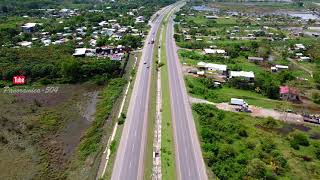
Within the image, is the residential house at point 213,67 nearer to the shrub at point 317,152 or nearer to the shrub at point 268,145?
the shrub at point 268,145

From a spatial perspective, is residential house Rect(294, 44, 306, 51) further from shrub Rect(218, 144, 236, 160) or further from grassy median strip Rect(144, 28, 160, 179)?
shrub Rect(218, 144, 236, 160)

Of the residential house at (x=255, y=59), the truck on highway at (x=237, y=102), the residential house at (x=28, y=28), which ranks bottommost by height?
the truck on highway at (x=237, y=102)

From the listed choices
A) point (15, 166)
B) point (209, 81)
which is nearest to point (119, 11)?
point (209, 81)

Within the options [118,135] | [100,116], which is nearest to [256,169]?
[118,135]

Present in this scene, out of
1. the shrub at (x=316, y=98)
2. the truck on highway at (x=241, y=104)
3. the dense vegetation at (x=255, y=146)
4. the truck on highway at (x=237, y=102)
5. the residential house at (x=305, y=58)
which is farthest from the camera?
the residential house at (x=305, y=58)

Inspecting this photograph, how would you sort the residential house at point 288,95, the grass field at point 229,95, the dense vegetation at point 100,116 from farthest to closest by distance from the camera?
1. the residential house at point 288,95
2. the grass field at point 229,95
3. the dense vegetation at point 100,116

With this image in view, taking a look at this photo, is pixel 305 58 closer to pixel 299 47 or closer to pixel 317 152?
pixel 299 47

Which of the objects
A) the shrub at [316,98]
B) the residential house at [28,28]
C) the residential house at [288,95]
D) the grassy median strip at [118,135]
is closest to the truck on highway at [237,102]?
the residential house at [288,95]
